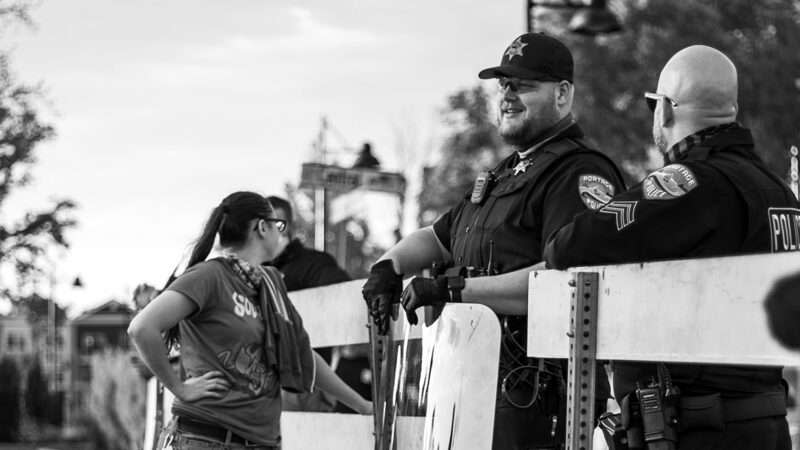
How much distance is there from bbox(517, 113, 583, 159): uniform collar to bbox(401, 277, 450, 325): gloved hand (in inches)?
29.2

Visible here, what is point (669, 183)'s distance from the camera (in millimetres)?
3539

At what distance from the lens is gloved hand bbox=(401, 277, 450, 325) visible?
4.08m

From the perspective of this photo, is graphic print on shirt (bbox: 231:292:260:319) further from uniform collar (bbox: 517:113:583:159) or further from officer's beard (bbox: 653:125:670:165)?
officer's beard (bbox: 653:125:670:165)

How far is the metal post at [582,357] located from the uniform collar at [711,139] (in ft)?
1.65

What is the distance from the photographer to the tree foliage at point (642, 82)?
3142cm

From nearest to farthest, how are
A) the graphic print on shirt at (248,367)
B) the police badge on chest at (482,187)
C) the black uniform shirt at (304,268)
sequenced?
the police badge on chest at (482,187) → the graphic print on shirt at (248,367) → the black uniform shirt at (304,268)

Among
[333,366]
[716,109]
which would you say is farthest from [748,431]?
[333,366]

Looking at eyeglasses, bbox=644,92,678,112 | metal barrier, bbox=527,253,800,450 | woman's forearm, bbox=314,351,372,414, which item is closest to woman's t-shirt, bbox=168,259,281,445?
woman's forearm, bbox=314,351,372,414

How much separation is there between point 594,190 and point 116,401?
25.0m

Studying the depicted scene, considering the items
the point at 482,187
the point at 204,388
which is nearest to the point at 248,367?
the point at 204,388

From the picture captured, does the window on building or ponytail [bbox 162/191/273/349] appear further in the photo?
the window on building

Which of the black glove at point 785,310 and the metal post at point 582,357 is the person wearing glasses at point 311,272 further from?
the black glove at point 785,310

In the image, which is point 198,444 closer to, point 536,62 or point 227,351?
point 227,351

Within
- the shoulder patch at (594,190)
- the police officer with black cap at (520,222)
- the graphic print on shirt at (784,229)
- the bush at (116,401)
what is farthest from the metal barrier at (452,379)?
the bush at (116,401)
